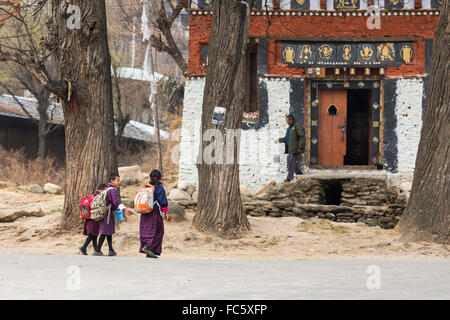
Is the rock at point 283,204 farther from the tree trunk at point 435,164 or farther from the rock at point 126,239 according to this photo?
the rock at point 126,239

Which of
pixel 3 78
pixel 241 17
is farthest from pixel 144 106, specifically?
pixel 241 17

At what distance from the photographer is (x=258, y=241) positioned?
44.9ft

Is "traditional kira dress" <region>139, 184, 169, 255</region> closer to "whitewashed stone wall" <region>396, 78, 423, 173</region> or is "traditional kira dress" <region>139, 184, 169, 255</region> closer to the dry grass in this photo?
"whitewashed stone wall" <region>396, 78, 423, 173</region>

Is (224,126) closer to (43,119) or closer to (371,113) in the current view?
(371,113)

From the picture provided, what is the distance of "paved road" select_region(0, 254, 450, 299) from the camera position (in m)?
6.66

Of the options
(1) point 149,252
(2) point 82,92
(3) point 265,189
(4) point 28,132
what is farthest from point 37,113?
(1) point 149,252

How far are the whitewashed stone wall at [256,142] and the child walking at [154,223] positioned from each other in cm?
874

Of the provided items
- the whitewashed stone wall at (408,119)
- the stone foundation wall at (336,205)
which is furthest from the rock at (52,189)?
the whitewashed stone wall at (408,119)

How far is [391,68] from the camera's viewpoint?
64.2ft

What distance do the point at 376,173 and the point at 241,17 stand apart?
24.3 feet

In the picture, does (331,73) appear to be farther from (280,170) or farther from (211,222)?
(211,222)

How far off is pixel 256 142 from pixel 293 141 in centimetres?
171

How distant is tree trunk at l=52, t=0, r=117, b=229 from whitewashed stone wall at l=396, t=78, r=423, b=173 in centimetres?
928

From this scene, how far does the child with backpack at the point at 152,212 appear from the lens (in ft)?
34.5
